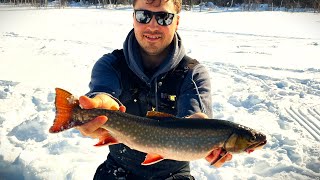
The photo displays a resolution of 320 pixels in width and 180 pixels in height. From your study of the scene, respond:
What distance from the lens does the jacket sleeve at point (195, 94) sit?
2643 mm

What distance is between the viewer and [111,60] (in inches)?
116

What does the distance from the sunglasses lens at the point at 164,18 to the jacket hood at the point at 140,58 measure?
23 cm

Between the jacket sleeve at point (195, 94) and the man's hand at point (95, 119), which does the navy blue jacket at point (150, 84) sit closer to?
the jacket sleeve at point (195, 94)

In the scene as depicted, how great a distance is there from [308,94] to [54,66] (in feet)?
19.0

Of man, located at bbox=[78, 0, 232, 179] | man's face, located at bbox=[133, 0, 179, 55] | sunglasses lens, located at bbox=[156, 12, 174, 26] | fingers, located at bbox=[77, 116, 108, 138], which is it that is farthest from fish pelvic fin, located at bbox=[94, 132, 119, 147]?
sunglasses lens, located at bbox=[156, 12, 174, 26]

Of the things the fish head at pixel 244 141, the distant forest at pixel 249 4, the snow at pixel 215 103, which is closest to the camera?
the fish head at pixel 244 141

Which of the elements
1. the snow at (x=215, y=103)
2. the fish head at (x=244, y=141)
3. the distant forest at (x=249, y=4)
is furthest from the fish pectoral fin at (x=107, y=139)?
the distant forest at (x=249, y=4)

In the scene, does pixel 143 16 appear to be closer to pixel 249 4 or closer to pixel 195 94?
pixel 195 94

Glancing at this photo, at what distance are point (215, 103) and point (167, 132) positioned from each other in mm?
3698

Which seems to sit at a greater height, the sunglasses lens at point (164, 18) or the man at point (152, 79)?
the sunglasses lens at point (164, 18)

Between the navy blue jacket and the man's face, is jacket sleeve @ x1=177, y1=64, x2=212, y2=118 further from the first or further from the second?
the man's face

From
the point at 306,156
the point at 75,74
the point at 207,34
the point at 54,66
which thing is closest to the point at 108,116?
the point at 306,156

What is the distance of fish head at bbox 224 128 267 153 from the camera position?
2082mm

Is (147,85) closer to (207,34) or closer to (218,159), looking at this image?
(218,159)
